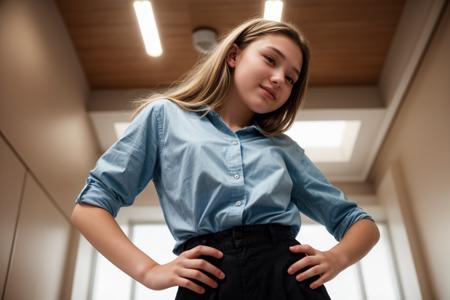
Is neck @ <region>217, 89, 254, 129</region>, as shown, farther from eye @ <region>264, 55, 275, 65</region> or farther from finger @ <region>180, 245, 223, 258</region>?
finger @ <region>180, 245, 223, 258</region>

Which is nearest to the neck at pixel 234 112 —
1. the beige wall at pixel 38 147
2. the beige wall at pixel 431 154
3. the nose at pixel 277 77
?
the nose at pixel 277 77

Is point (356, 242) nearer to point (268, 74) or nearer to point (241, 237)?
point (241, 237)

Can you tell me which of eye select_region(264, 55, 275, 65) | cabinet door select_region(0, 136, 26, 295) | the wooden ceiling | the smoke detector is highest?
the wooden ceiling

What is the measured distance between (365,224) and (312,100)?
9.44ft

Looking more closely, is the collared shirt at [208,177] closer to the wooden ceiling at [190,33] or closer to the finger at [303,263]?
the finger at [303,263]

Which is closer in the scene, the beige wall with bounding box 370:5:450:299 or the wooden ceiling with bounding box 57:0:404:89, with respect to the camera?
the beige wall with bounding box 370:5:450:299

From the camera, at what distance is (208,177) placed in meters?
0.90

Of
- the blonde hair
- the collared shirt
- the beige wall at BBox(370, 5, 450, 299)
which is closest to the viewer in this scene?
the collared shirt

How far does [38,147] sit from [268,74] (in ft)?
7.11

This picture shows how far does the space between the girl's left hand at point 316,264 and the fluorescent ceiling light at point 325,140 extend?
127 inches

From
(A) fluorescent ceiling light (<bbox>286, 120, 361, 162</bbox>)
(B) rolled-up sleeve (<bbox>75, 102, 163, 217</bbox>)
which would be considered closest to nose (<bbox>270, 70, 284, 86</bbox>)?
(B) rolled-up sleeve (<bbox>75, 102, 163, 217</bbox>)

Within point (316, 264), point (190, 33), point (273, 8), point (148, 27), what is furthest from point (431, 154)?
point (316, 264)

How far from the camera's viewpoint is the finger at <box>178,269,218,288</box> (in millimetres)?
768

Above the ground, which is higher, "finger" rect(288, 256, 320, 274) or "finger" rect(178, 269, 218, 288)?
"finger" rect(288, 256, 320, 274)
